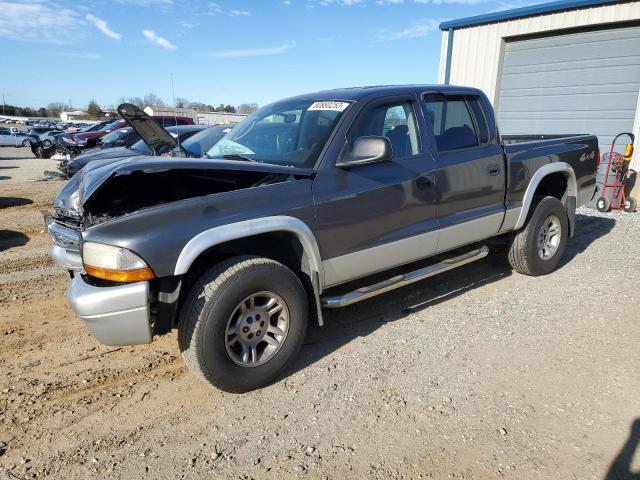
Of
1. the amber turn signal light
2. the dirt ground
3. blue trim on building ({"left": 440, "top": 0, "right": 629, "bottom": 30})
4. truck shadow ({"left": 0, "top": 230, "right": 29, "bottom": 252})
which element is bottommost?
the dirt ground

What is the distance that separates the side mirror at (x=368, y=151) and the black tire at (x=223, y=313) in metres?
0.90

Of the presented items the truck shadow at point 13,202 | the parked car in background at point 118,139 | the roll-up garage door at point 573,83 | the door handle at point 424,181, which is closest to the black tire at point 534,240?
the door handle at point 424,181

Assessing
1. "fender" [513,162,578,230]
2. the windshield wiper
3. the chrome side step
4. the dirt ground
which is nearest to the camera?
the dirt ground

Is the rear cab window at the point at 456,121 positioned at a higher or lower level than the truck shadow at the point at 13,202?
higher

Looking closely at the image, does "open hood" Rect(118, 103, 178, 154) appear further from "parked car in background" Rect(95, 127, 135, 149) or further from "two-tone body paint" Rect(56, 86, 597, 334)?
"parked car in background" Rect(95, 127, 135, 149)

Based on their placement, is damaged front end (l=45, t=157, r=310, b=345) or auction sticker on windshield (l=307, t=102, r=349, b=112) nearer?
damaged front end (l=45, t=157, r=310, b=345)

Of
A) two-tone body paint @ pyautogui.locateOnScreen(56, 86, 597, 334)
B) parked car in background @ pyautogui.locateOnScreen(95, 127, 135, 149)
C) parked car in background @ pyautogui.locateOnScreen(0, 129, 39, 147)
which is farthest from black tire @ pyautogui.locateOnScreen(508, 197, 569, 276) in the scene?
parked car in background @ pyautogui.locateOnScreen(0, 129, 39, 147)

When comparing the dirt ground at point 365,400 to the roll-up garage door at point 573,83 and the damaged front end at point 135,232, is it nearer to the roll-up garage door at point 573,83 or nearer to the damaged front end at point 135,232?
the damaged front end at point 135,232

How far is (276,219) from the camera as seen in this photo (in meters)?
3.05

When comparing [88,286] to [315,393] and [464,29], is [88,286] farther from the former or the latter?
[464,29]

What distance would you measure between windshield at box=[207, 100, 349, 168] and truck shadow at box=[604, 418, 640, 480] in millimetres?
2523

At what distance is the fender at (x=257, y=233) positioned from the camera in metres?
2.74

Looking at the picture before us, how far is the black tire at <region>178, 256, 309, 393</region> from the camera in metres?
2.87

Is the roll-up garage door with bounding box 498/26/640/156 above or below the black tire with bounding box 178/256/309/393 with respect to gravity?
above
